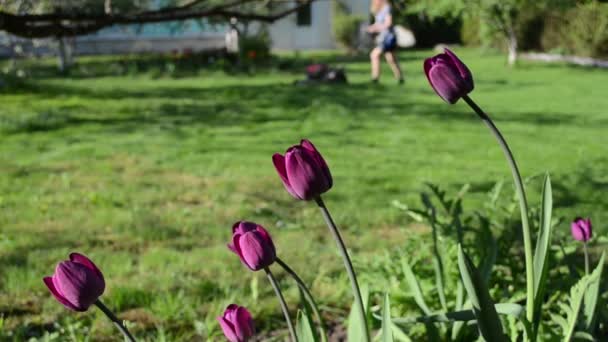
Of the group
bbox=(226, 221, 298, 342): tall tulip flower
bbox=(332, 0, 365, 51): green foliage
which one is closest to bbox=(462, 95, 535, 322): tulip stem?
bbox=(226, 221, 298, 342): tall tulip flower

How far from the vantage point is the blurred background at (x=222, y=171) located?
266cm

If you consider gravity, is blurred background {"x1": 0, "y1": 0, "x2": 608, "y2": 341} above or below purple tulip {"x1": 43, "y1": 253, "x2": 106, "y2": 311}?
below

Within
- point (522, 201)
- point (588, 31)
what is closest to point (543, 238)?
point (522, 201)

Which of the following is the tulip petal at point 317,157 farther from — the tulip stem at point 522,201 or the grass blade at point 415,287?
the grass blade at point 415,287

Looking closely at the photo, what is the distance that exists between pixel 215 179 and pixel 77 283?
421cm

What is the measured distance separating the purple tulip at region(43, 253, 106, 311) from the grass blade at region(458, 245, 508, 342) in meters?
0.57

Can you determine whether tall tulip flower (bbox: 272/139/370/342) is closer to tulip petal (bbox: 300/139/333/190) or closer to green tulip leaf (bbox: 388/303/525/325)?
tulip petal (bbox: 300/139/333/190)

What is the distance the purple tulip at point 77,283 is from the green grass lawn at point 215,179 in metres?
0.98

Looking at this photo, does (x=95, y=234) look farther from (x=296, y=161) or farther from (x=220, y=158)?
(x=296, y=161)

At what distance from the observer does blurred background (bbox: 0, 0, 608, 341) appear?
2664 millimetres

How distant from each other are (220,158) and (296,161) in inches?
199

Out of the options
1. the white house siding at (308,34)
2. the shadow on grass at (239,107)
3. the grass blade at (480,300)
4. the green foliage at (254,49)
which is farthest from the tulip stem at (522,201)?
the white house siding at (308,34)

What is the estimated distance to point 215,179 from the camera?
17.3 feet

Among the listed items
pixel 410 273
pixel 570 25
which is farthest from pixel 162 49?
pixel 410 273
